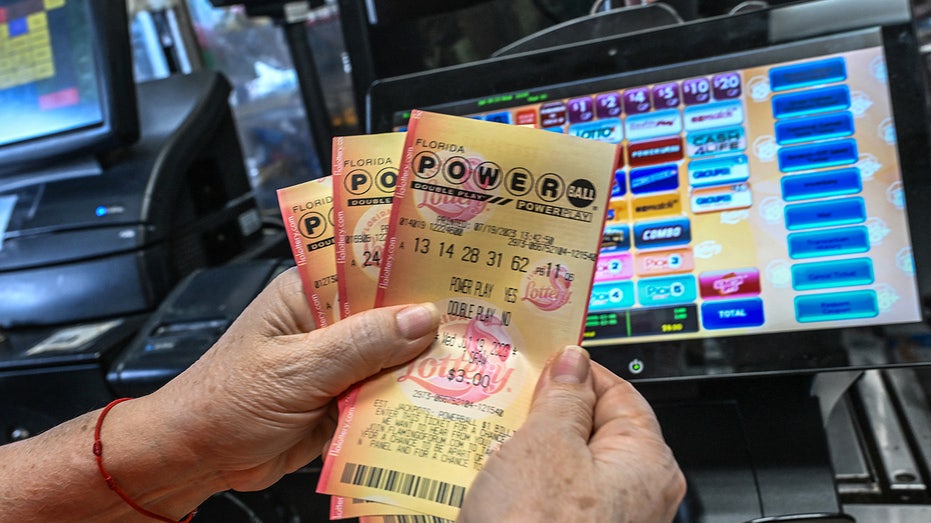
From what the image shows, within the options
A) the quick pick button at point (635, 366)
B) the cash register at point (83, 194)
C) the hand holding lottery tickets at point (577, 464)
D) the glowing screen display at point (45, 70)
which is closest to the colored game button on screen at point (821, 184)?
the quick pick button at point (635, 366)

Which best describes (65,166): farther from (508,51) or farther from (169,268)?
(508,51)

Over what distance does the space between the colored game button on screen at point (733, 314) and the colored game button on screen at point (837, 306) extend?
4cm

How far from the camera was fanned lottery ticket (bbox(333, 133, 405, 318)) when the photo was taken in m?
0.49

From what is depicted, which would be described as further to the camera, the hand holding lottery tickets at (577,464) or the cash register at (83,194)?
the cash register at (83,194)

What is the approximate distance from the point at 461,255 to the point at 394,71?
0.66m

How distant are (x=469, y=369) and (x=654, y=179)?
0.35m

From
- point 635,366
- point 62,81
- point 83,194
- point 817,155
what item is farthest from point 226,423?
point 62,81

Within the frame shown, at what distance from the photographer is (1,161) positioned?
3.68 feet

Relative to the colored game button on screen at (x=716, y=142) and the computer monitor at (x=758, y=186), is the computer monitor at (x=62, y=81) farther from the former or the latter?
the colored game button on screen at (x=716, y=142)

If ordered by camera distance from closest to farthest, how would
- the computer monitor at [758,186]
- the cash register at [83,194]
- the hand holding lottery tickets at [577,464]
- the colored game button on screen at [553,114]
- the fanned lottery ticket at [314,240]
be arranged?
the hand holding lottery tickets at [577,464]
the fanned lottery ticket at [314,240]
the computer monitor at [758,186]
the colored game button on screen at [553,114]
the cash register at [83,194]

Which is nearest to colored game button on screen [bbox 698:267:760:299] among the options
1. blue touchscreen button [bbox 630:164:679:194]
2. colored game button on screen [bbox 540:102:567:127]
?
blue touchscreen button [bbox 630:164:679:194]

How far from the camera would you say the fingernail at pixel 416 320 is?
475 millimetres

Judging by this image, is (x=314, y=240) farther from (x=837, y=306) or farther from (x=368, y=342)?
(x=837, y=306)

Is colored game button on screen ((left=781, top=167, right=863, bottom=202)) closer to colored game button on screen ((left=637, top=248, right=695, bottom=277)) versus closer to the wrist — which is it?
colored game button on screen ((left=637, top=248, right=695, bottom=277))
